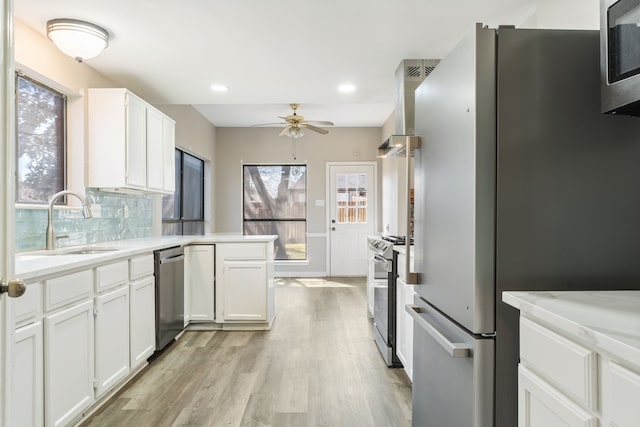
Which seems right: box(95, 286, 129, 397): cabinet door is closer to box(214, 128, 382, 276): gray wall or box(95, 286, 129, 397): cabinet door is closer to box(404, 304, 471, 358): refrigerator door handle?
box(404, 304, 471, 358): refrigerator door handle

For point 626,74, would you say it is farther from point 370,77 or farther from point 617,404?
point 370,77

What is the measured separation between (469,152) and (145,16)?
7.05 feet

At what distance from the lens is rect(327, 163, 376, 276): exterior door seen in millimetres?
6883

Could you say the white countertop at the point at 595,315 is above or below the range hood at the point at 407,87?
below

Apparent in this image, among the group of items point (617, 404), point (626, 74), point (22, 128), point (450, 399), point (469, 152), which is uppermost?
point (22, 128)

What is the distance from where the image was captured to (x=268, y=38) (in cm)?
261

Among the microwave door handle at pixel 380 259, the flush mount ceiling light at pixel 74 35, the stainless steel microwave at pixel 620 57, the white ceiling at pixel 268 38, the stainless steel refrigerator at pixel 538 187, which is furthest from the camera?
the microwave door handle at pixel 380 259

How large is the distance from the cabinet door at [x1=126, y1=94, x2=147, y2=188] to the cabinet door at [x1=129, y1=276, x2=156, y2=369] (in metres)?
0.89

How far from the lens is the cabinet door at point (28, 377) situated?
1.52 m

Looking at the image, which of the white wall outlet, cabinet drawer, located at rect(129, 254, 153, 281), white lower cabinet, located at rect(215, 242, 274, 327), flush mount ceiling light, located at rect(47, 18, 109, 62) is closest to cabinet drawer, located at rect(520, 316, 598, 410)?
cabinet drawer, located at rect(129, 254, 153, 281)

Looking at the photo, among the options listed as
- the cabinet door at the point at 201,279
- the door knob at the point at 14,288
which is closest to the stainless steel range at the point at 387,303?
the cabinet door at the point at 201,279

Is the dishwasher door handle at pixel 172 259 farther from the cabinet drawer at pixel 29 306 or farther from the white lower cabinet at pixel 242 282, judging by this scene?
the cabinet drawer at pixel 29 306

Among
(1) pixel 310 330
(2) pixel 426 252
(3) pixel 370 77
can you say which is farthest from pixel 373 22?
(1) pixel 310 330

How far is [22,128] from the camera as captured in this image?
98.4 inches
